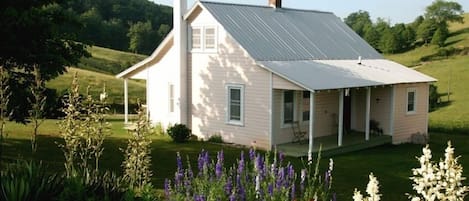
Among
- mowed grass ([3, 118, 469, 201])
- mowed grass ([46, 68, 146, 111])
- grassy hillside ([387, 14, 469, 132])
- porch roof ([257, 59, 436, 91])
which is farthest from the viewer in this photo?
mowed grass ([46, 68, 146, 111])

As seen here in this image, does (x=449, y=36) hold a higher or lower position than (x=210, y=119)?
higher

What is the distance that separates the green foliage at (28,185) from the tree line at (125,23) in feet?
218

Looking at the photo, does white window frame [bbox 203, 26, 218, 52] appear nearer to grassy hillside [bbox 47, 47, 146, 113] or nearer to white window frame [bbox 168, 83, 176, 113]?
white window frame [bbox 168, 83, 176, 113]

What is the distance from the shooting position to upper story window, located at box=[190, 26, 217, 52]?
20812 millimetres

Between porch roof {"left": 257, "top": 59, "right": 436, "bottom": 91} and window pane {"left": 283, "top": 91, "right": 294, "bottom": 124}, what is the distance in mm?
954

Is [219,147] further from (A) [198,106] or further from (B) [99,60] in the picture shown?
(B) [99,60]

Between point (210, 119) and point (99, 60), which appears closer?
point (210, 119)

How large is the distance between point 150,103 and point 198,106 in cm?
311

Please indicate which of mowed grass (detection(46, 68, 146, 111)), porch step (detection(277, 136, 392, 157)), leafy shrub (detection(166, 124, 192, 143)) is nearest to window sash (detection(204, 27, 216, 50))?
leafy shrub (detection(166, 124, 192, 143))

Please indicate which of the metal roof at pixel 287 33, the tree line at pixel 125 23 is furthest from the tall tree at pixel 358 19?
the metal roof at pixel 287 33

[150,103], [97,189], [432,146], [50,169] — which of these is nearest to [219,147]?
[150,103]

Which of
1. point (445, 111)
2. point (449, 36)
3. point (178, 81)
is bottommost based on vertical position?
point (445, 111)

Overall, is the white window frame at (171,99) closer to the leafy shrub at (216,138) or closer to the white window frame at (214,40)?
the white window frame at (214,40)

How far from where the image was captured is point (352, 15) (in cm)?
11275
